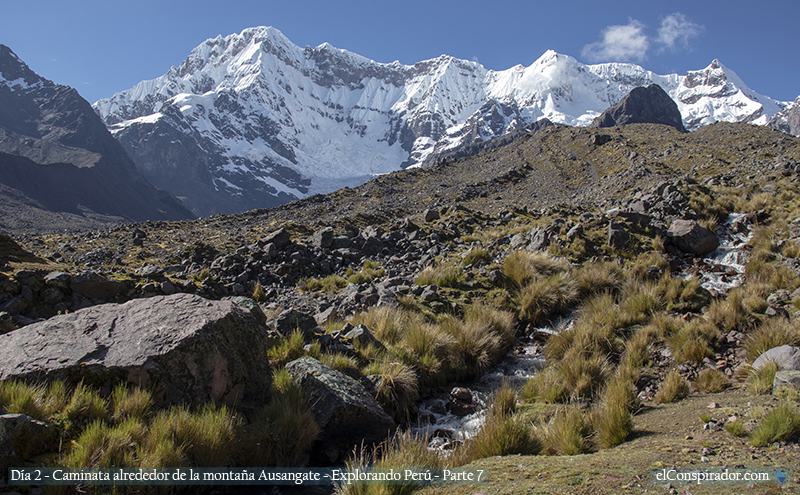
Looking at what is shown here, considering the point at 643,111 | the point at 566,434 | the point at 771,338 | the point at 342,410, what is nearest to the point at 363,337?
the point at 342,410

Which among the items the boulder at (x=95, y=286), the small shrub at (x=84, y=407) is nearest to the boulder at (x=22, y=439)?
the small shrub at (x=84, y=407)

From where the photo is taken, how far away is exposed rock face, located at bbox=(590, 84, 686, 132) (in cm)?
11231

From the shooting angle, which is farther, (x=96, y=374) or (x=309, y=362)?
(x=309, y=362)

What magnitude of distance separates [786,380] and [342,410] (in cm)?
416

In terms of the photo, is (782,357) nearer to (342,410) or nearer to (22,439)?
(342,410)

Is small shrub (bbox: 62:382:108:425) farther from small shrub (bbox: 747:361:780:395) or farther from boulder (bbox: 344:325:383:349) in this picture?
small shrub (bbox: 747:361:780:395)

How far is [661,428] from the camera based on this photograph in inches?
132

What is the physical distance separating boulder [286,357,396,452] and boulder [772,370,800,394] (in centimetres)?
367

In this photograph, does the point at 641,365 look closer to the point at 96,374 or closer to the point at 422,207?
the point at 96,374

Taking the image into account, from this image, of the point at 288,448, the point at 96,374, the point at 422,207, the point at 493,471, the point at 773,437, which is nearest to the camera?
the point at 773,437

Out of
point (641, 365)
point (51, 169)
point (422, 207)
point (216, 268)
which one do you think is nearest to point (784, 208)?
point (641, 365)

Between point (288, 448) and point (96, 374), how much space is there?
1806 millimetres

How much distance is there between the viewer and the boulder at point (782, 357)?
3.72 m

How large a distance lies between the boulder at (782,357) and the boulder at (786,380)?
0.33m
